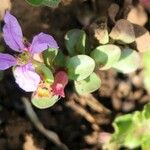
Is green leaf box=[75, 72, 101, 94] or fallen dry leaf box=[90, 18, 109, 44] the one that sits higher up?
fallen dry leaf box=[90, 18, 109, 44]

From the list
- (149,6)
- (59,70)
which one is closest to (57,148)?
(59,70)

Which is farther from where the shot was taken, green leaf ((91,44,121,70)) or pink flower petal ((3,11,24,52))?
green leaf ((91,44,121,70))

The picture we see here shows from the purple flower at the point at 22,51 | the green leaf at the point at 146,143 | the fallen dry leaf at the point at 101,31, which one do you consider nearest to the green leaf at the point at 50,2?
the purple flower at the point at 22,51

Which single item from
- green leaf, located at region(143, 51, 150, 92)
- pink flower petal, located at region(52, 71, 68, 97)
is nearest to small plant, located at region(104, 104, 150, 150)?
green leaf, located at region(143, 51, 150, 92)

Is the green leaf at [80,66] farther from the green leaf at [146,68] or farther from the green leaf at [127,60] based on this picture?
the green leaf at [146,68]

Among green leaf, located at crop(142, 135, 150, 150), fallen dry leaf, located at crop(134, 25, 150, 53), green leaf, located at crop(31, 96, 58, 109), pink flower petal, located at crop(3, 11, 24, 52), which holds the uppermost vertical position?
pink flower petal, located at crop(3, 11, 24, 52)

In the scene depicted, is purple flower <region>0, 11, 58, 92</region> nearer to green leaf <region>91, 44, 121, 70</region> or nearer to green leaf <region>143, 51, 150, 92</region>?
green leaf <region>91, 44, 121, 70</region>
